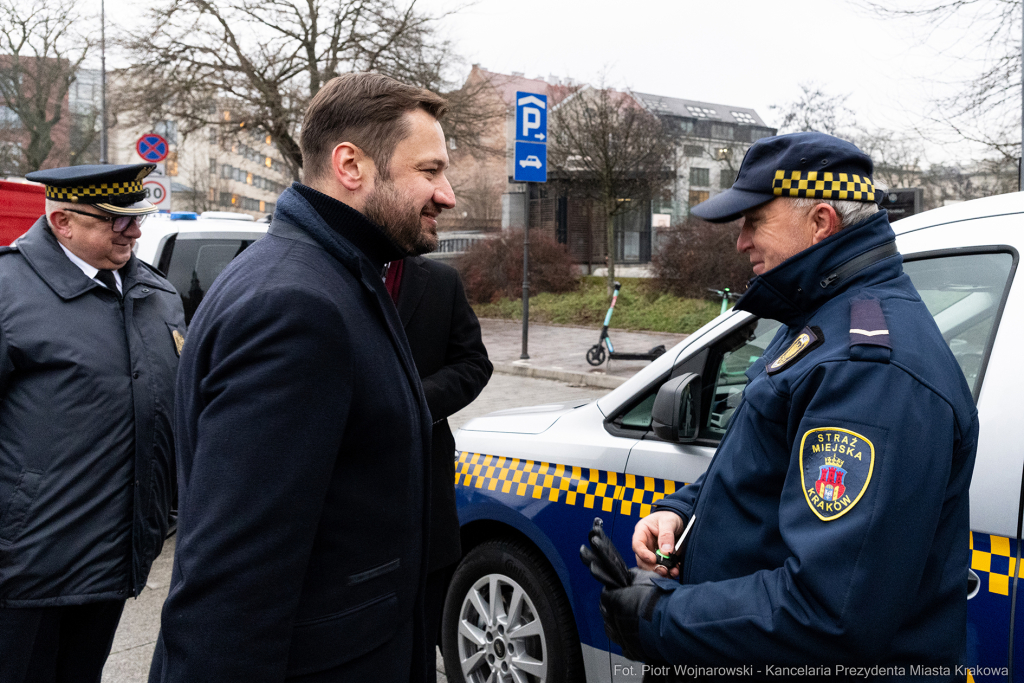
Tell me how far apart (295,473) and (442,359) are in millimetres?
1768

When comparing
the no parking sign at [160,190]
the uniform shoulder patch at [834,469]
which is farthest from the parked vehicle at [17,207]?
the uniform shoulder patch at [834,469]

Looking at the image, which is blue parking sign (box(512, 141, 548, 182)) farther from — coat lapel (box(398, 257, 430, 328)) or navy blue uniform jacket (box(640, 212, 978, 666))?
navy blue uniform jacket (box(640, 212, 978, 666))

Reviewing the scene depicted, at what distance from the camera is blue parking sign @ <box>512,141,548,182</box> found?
12797 mm

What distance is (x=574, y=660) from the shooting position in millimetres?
2918


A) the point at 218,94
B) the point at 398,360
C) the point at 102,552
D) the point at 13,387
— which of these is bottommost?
the point at 102,552

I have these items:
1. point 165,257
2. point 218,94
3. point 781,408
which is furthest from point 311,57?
point 781,408

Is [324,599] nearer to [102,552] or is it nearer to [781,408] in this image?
[781,408]

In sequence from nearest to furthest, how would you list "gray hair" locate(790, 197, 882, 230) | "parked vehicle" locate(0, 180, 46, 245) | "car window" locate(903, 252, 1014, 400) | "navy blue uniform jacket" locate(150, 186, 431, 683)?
"navy blue uniform jacket" locate(150, 186, 431, 683) < "gray hair" locate(790, 197, 882, 230) < "car window" locate(903, 252, 1014, 400) < "parked vehicle" locate(0, 180, 46, 245)

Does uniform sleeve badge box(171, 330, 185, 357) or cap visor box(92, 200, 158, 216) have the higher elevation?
cap visor box(92, 200, 158, 216)

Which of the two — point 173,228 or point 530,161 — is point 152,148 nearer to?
point 530,161

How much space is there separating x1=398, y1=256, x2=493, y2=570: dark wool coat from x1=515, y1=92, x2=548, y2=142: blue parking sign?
989 centimetres

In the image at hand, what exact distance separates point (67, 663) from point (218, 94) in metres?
20.6

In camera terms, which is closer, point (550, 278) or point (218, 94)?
point (218, 94)

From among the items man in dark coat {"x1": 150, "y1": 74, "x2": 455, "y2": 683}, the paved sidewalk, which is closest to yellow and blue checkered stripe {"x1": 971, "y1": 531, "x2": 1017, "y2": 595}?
man in dark coat {"x1": 150, "y1": 74, "x2": 455, "y2": 683}
